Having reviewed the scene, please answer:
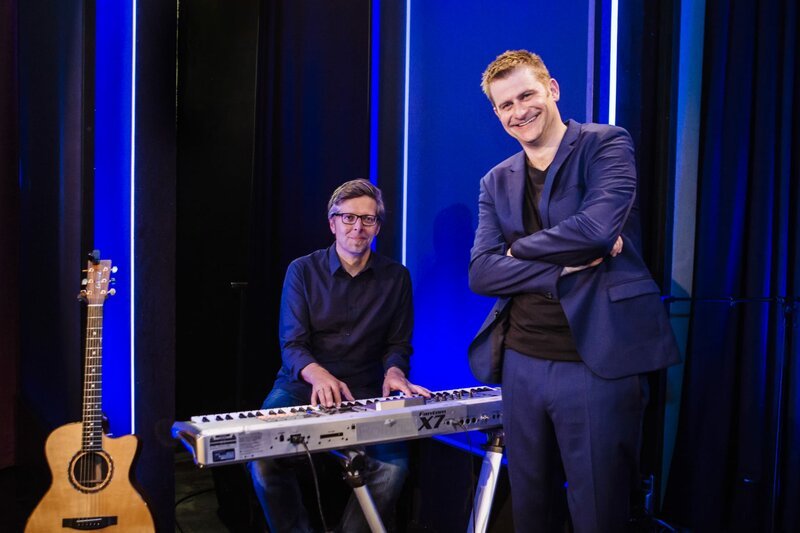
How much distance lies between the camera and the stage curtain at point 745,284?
2.66 metres

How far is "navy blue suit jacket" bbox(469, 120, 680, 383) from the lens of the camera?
195cm

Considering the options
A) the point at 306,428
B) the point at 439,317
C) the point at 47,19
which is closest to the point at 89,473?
the point at 306,428

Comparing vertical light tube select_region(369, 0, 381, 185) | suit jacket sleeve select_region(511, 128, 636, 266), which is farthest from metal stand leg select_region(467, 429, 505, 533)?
vertical light tube select_region(369, 0, 381, 185)

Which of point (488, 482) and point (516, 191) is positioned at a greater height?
point (516, 191)

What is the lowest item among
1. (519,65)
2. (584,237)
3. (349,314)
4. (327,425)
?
(327,425)

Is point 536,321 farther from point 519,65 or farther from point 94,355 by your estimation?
point 94,355

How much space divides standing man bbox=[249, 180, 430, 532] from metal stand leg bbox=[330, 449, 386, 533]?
458mm

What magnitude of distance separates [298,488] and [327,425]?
68cm

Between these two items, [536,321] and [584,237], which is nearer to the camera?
[584,237]

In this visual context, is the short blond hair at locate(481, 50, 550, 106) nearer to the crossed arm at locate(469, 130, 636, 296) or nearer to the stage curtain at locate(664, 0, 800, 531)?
the crossed arm at locate(469, 130, 636, 296)

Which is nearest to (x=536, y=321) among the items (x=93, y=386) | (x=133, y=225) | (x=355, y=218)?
(x=355, y=218)

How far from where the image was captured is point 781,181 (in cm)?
267

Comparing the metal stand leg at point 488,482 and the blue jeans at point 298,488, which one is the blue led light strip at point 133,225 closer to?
the blue jeans at point 298,488

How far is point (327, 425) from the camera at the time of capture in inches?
90.6
